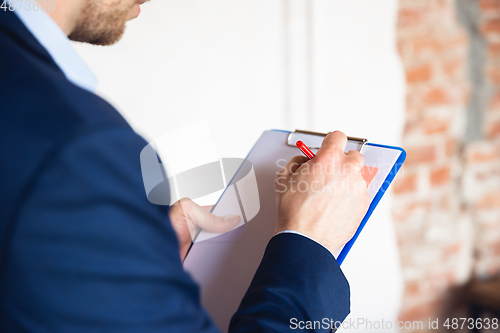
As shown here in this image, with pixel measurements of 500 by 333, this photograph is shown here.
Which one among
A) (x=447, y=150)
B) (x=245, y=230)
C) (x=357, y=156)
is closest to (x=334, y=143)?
(x=357, y=156)

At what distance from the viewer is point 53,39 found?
38 cm

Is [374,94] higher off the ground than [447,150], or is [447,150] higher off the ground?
[374,94]

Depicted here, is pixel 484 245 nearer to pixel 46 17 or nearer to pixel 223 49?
pixel 223 49

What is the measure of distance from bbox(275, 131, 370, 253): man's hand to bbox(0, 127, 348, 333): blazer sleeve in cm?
21

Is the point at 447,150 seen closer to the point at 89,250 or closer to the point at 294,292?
the point at 294,292

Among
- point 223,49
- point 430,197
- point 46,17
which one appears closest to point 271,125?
point 223,49

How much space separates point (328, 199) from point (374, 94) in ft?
2.21

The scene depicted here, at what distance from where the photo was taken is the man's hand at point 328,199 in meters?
0.46

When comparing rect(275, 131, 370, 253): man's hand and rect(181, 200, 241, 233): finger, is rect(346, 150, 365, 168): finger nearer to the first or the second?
rect(275, 131, 370, 253): man's hand

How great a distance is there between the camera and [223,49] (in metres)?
0.90

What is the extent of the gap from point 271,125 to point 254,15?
261mm

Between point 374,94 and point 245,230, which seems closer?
point 245,230

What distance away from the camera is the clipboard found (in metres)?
0.54

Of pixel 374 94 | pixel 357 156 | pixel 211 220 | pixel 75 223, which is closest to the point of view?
pixel 75 223
